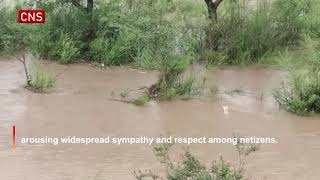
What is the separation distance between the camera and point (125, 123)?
23.1 feet

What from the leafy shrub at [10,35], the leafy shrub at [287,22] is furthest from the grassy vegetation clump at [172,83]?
the leafy shrub at [287,22]

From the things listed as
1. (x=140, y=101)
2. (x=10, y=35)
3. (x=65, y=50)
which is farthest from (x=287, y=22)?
(x=10, y=35)

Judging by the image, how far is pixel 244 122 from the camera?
23.9 feet

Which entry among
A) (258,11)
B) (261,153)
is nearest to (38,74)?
(261,153)

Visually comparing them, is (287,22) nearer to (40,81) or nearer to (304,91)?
(304,91)

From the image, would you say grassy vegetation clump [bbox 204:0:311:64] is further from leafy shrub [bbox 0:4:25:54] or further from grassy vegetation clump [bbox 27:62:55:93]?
leafy shrub [bbox 0:4:25:54]

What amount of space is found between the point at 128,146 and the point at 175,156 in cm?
52

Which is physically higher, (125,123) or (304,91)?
(304,91)

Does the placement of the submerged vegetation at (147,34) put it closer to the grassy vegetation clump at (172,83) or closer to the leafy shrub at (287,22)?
the leafy shrub at (287,22)

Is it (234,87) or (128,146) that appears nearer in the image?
(128,146)

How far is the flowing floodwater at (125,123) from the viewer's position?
5875 millimetres

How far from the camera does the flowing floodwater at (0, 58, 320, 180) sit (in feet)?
19.3

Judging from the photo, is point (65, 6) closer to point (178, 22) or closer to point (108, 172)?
point (178, 22)

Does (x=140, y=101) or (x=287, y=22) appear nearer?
(x=140, y=101)
